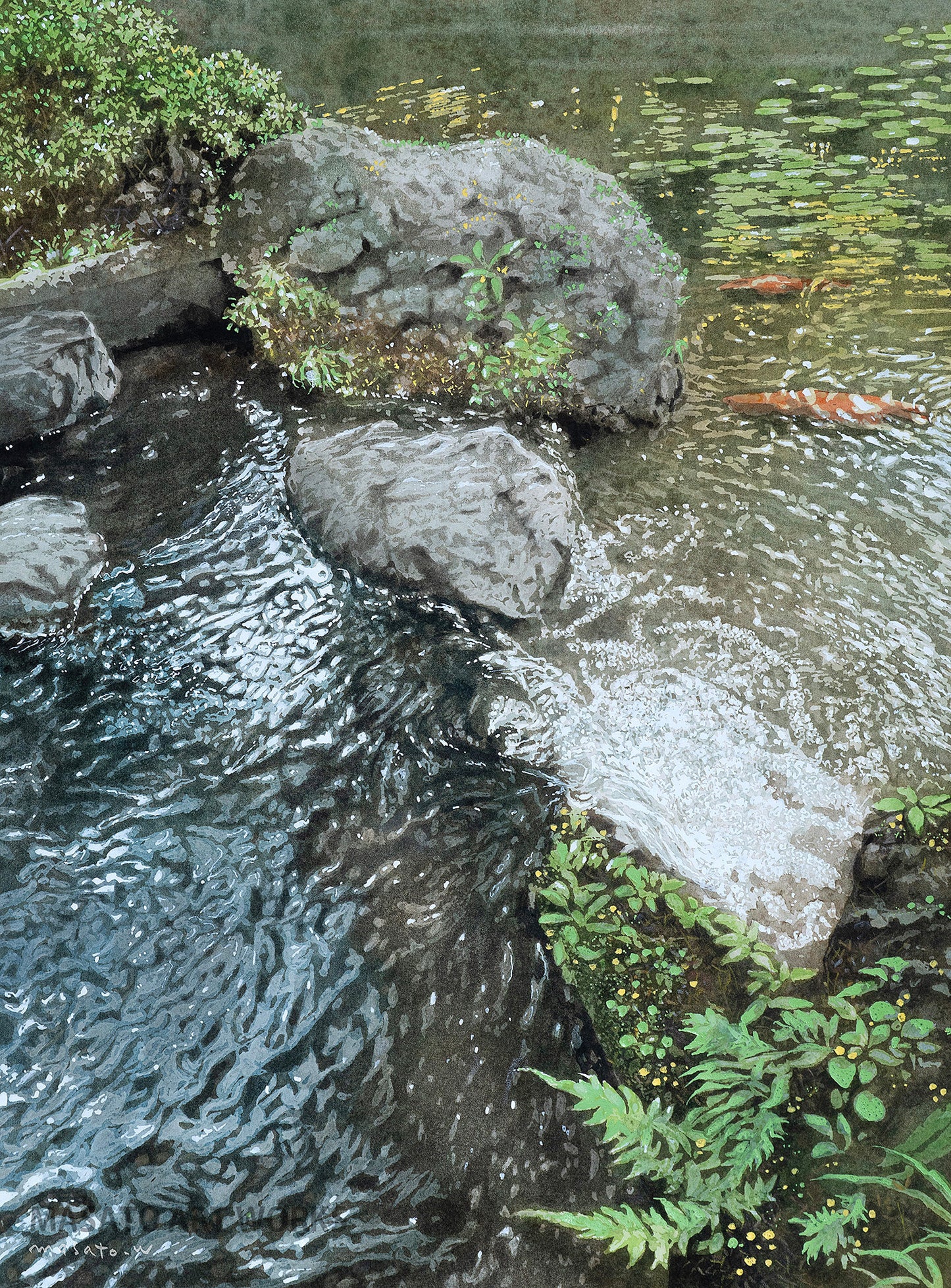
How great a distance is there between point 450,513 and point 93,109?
377 cm

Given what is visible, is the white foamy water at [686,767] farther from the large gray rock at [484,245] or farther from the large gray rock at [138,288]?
the large gray rock at [138,288]

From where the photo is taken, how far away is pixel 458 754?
334 cm

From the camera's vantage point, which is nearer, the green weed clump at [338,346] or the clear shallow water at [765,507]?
the clear shallow water at [765,507]

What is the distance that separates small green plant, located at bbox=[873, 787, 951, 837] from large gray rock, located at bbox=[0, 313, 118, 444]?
456 centimetres

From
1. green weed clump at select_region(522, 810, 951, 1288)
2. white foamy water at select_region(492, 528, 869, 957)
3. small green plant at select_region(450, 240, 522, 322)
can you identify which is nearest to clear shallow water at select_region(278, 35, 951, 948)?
white foamy water at select_region(492, 528, 869, 957)

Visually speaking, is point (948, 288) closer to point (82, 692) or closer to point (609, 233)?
point (609, 233)

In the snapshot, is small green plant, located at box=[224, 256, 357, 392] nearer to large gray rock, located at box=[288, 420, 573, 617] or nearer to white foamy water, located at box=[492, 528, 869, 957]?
large gray rock, located at box=[288, 420, 573, 617]

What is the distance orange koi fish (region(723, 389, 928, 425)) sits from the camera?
15.3ft

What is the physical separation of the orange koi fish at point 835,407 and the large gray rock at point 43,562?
368cm

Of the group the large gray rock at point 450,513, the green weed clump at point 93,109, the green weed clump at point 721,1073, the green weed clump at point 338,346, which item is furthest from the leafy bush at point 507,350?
the green weed clump at point 721,1073

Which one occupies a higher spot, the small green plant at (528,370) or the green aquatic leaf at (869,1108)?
the small green plant at (528,370)

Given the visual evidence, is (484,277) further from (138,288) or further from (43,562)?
(43,562)

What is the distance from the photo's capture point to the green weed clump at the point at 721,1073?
228 cm

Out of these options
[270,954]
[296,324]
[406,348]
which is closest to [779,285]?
[406,348]
